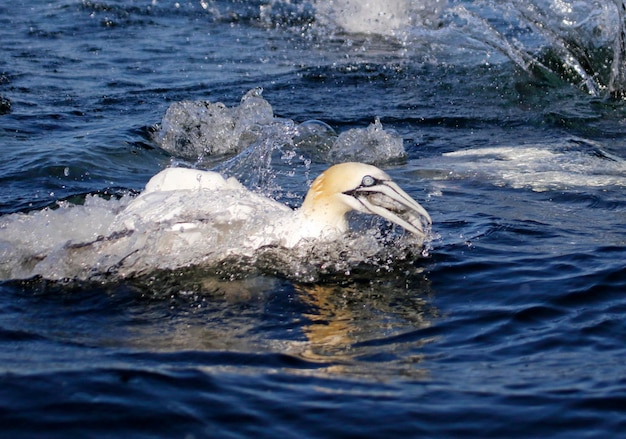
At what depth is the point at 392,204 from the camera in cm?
664

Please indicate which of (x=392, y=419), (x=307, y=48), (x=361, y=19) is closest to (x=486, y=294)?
(x=392, y=419)

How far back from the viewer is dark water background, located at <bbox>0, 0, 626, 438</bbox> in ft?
14.2

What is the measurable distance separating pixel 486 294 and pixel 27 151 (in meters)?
5.42

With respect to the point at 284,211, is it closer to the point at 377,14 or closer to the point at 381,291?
the point at 381,291

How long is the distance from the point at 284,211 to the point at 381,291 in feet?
3.48

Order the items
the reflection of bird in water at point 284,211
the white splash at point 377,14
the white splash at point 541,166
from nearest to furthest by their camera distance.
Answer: the reflection of bird in water at point 284,211, the white splash at point 541,166, the white splash at point 377,14

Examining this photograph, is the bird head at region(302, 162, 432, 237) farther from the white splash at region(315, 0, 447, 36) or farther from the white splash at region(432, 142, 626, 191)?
the white splash at region(315, 0, 447, 36)

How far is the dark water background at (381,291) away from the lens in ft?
14.2

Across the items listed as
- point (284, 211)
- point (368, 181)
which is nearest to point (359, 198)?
point (368, 181)

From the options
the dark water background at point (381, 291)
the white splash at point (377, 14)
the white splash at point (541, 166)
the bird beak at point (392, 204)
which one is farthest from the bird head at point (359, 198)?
the white splash at point (377, 14)

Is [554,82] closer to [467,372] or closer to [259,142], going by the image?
[259,142]

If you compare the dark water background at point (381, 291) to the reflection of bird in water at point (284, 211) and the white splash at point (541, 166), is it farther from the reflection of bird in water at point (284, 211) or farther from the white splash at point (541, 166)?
the reflection of bird in water at point (284, 211)

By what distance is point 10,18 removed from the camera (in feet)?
58.9

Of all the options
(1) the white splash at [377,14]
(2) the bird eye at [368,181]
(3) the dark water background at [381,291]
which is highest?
(1) the white splash at [377,14]
